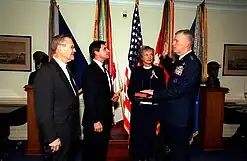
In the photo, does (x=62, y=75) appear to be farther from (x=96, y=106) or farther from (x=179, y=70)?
(x=179, y=70)

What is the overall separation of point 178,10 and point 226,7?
3.05ft

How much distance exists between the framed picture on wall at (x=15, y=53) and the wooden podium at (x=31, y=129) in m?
0.99

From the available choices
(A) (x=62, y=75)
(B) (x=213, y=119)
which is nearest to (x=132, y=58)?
(B) (x=213, y=119)

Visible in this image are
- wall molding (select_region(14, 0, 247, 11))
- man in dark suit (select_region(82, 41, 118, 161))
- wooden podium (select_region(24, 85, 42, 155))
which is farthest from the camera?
wall molding (select_region(14, 0, 247, 11))

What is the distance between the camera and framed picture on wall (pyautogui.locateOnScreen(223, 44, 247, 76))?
523 centimetres

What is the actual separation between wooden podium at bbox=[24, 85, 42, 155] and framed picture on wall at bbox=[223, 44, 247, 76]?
3.56 m

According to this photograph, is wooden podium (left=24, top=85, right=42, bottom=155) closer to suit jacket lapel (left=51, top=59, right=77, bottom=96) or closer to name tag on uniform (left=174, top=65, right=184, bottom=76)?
suit jacket lapel (left=51, top=59, right=77, bottom=96)

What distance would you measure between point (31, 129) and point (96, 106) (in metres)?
1.71

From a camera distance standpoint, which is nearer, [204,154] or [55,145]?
[55,145]

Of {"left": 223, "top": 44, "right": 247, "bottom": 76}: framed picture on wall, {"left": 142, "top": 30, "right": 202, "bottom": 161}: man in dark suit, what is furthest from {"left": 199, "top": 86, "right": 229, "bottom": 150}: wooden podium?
{"left": 142, "top": 30, "right": 202, "bottom": 161}: man in dark suit

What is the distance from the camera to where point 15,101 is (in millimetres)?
4777

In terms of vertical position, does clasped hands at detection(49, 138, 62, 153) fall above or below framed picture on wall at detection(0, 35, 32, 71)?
below

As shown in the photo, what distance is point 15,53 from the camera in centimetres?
478

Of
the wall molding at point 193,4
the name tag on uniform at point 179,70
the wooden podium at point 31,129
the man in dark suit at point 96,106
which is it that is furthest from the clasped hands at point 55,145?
the wall molding at point 193,4
